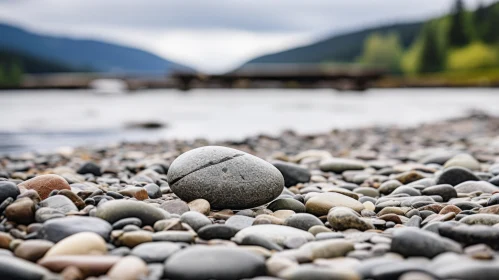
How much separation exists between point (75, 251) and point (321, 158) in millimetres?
3818

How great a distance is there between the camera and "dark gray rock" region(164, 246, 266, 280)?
7.22 feet

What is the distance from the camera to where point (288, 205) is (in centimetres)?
347

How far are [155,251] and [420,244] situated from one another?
1143 mm

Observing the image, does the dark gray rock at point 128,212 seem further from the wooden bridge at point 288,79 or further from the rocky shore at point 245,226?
the wooden bridge at point 288,79

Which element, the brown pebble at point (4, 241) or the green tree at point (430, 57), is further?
the green tree at point (430, 57)

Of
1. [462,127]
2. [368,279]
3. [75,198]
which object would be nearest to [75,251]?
[75,198]

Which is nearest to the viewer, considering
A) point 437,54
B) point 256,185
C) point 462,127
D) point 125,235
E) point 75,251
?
point 75,251

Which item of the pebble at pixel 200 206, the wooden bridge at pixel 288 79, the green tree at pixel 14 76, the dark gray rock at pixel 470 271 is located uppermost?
the wooden bridge at pixel 288 79

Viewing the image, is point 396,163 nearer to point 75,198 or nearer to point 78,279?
point 75,198

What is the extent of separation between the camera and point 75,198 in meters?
3.23

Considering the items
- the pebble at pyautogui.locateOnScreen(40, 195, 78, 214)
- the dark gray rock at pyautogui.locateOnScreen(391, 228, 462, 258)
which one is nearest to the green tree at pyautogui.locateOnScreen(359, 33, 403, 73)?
the pebble at pyautogui.locateOnScreen(40, 195, 78, 214)

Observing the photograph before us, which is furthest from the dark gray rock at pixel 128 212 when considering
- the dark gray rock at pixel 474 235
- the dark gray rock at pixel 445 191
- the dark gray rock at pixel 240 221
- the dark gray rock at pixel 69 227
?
the dark gray rock at pixel 445 191

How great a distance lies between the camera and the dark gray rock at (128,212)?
288 cm

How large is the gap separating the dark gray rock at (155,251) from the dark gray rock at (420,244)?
970 millimetres
